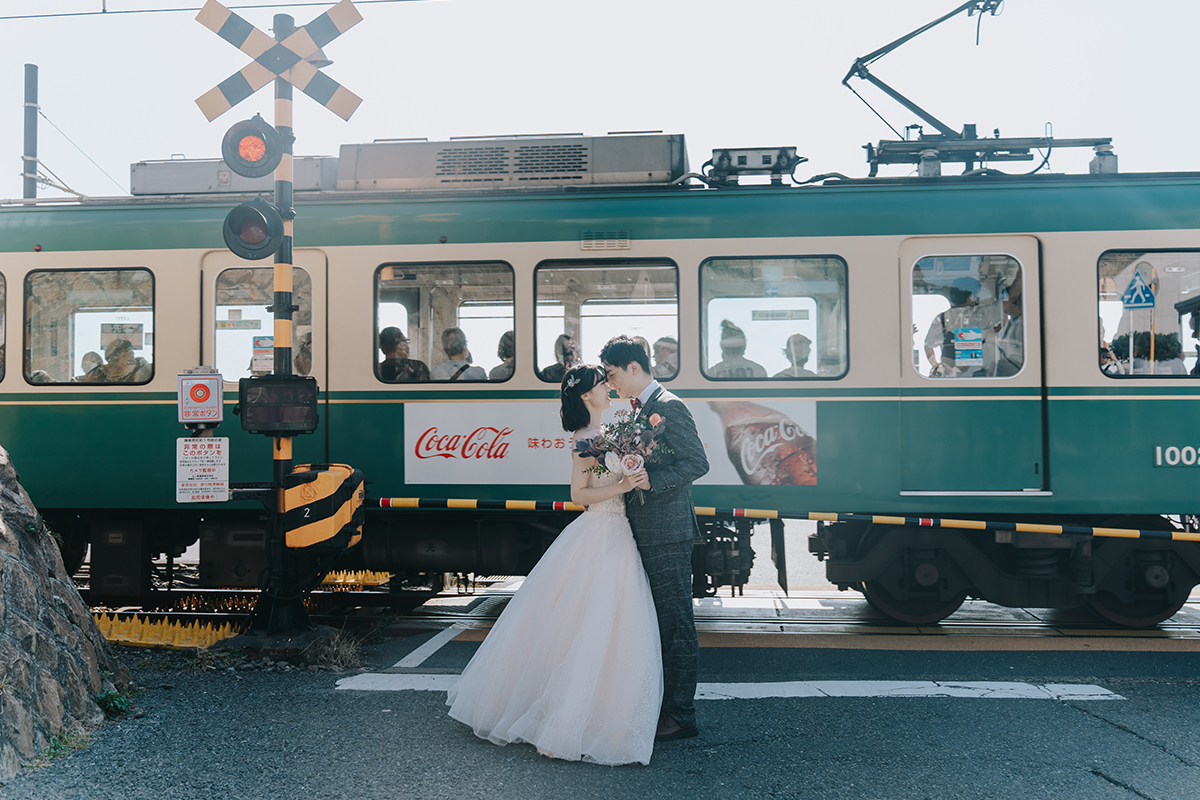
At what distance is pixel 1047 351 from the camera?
17.9 feet

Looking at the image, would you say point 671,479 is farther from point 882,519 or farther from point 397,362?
point 397,362

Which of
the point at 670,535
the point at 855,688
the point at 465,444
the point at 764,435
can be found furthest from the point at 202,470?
the point at 855,688

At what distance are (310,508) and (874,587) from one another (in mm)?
4168

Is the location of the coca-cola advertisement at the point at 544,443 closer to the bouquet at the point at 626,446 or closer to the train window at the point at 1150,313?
the bouquet at the point at 626,446

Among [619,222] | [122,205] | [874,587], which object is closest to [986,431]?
[874,587]

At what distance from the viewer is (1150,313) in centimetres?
550

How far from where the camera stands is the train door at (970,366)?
548cm

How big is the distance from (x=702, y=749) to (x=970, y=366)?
3.54m

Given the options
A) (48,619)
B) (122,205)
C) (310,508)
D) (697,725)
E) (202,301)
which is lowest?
(697,725)

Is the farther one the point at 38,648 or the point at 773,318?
the point at 773,318

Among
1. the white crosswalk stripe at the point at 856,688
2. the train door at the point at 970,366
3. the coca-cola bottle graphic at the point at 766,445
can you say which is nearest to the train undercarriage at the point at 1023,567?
the train door at the point at 970,366

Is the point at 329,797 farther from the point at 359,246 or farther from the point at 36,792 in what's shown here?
the point at 359,246

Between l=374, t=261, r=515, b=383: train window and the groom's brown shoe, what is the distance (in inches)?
119

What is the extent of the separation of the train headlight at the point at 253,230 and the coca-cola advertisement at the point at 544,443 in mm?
1528
